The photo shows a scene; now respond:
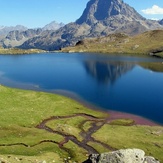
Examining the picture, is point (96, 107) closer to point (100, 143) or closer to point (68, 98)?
point (68, 98)

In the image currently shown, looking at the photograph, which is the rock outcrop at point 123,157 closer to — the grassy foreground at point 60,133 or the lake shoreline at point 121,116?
the grassy foreground at point 60,133

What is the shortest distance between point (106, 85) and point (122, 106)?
39.6m

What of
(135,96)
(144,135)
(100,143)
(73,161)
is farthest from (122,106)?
(73,161)

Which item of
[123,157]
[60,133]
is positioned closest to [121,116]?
[60,133]

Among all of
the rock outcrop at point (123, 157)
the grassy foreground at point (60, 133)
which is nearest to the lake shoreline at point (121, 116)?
the grassy foreground at point (60, 133)

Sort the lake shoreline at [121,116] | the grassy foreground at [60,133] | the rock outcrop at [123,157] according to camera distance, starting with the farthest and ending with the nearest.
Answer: the lake shoreline at [121,116] → the grassy foreground at [60,133] → the rock outcrop at [123,157]

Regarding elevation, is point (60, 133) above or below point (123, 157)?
below

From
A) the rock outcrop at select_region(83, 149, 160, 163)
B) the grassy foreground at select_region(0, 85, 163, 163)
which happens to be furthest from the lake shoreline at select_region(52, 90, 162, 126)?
the rock outcrop at select_region(83, 149, 160, 163)

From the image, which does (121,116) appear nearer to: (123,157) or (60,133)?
(60,133)

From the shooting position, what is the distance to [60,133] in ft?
213

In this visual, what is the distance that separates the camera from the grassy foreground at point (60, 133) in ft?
173

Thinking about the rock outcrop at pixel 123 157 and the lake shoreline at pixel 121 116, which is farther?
the lake shoreline at pixel 121 116

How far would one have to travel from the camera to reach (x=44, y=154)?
5119 centimetres

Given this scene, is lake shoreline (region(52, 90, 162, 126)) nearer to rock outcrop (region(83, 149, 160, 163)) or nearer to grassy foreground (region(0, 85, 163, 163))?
grassy foreground (region(0, 85, 163, 163))
